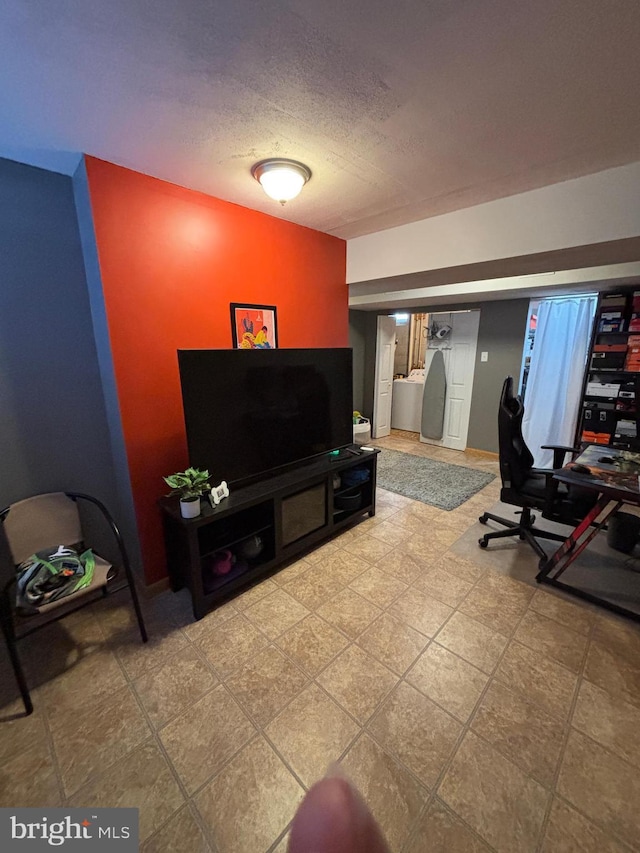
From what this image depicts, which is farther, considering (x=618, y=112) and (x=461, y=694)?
(x=461, y=694)

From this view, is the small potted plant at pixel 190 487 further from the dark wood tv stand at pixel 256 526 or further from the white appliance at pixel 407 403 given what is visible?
the white appliance at pixel 407 403

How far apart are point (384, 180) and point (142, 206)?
1291mm

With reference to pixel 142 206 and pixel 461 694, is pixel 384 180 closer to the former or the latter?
pixel 142 206

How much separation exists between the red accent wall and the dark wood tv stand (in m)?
0.34

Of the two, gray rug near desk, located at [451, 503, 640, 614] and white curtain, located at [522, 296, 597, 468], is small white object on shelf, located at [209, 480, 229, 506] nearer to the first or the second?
gray rug near desk, located at [451, 503, 640, 614]

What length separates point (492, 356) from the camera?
14.6 ft

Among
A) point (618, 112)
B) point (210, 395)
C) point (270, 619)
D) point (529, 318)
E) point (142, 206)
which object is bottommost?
point (270, 619)

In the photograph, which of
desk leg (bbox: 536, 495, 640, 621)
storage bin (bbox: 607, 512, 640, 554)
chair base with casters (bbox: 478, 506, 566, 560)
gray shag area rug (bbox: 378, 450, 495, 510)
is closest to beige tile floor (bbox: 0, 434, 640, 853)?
desk leg (bbox: 536, 495, 640, 621)

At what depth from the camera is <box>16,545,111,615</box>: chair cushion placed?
4.79 feet

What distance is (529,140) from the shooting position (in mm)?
1439

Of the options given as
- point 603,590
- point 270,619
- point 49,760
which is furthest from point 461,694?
point 49,760

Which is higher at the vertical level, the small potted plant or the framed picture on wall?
the framed picture on wall

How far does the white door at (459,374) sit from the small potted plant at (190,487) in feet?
13.3

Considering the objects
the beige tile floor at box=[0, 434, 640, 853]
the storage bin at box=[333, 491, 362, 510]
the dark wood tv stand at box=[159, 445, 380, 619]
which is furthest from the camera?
the storage bin at box=[333, 491, 362, 510]
